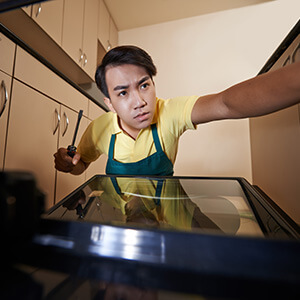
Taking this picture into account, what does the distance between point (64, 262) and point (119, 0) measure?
2.07m

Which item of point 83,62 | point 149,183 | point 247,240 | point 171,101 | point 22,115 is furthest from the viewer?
point 83,62

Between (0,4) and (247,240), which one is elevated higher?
(0,4)

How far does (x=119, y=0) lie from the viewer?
1734 millimetres

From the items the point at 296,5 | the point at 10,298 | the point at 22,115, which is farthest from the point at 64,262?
the point at 296,5

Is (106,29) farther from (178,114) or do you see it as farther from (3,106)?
(178,114)

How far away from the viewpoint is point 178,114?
27.2 inches

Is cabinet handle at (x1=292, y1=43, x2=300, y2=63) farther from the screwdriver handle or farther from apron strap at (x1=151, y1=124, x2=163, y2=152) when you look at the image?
the screwdriver handle

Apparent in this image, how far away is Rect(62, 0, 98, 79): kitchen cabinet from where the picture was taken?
125cm

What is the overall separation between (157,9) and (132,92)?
1612mm

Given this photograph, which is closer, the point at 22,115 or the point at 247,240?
the point at 247,240

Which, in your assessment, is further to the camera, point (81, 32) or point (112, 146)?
point (81, 32)

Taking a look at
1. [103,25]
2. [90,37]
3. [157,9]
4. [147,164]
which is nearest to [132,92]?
[147,164]

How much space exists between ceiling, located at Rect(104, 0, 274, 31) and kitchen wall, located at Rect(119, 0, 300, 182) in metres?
0.05

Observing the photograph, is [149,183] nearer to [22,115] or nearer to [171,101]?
[171,101]
